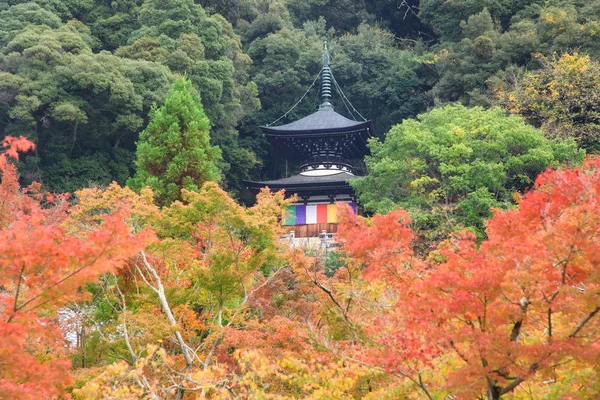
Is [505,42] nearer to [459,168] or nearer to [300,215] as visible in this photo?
[459,168]

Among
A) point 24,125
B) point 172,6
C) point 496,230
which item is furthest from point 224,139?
point 496,230

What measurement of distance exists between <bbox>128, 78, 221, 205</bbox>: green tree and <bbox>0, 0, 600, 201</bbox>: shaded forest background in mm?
2885

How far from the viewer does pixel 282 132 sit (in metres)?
26.2

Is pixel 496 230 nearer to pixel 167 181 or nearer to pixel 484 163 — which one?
pixel 484 163

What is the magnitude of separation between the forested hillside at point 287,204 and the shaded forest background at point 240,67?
122mm

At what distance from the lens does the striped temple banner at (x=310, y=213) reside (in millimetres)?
25000

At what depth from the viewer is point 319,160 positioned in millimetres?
26625

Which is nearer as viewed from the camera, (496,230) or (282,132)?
(496,230)

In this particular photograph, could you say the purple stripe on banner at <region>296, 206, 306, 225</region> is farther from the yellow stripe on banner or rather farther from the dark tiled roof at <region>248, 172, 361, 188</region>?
the dark tiled roof at <region>248, 172, 361, 188</region>

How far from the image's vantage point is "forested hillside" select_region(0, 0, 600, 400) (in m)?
5.27

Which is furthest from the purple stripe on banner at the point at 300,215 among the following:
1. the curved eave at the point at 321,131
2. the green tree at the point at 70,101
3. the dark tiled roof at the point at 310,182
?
the green tree at the point at 70,101

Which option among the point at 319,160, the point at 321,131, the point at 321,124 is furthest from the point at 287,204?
the point at 321,124

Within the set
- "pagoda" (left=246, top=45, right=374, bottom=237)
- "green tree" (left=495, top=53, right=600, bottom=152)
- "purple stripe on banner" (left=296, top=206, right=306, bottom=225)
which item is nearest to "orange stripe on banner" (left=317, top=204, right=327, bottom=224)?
"pagoda" (left=246, top=45, right=374, bottom=237)

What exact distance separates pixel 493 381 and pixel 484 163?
1305 centimetres
